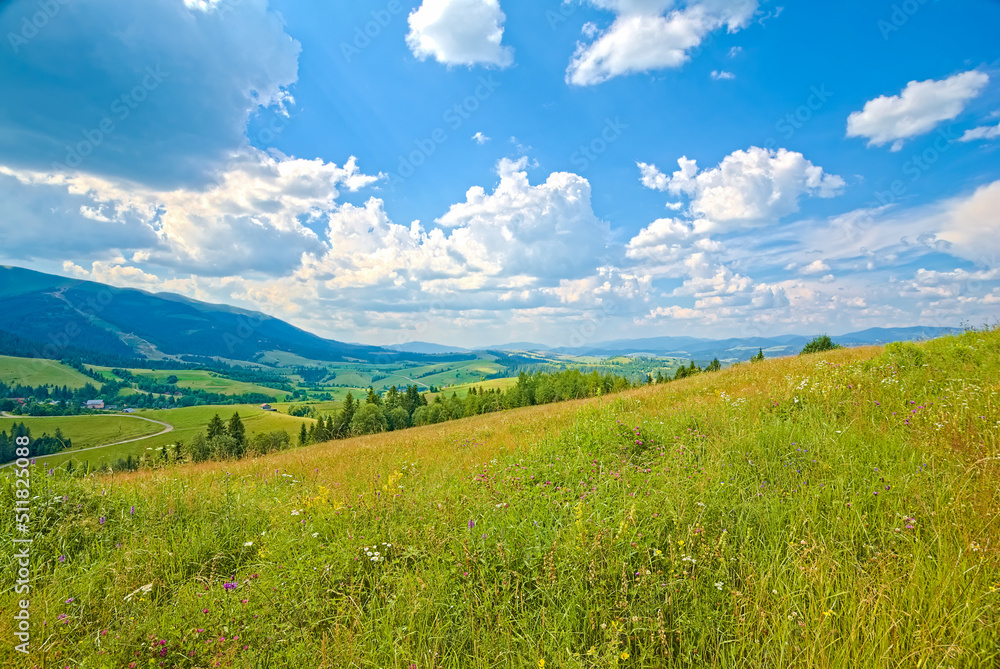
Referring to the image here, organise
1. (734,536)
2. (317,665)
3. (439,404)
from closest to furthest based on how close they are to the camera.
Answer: (317,665) → (734,536) → (439,404)

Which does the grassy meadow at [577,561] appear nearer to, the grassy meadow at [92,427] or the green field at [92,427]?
the grassy meadow at [92,427]

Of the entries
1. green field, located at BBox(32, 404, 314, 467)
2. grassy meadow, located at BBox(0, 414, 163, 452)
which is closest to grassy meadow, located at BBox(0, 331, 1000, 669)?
green field, located at BBox(32, 404, 314, 467)

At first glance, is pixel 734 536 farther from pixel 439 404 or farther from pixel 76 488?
pixel 439 404

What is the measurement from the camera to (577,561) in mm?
3631

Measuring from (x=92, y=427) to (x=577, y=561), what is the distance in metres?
187

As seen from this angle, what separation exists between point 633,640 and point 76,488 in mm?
7358

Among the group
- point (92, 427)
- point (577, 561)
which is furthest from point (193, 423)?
point (577, 561)

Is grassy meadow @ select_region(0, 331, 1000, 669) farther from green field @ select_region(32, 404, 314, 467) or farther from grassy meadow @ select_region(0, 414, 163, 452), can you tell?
grassy meadow @ select_region(0, 414, 163, 452)

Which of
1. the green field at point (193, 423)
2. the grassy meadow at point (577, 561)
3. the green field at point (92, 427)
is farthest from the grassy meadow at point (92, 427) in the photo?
the grassy meadow at point (577, 561)

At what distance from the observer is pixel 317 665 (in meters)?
2.99

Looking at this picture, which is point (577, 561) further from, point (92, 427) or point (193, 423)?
point (92, 427)

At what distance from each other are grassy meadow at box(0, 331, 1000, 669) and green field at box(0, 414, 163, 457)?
517 feet

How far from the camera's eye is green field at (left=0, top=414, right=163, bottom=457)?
390ft

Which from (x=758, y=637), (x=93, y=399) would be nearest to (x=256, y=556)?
(x=758, y=637)
